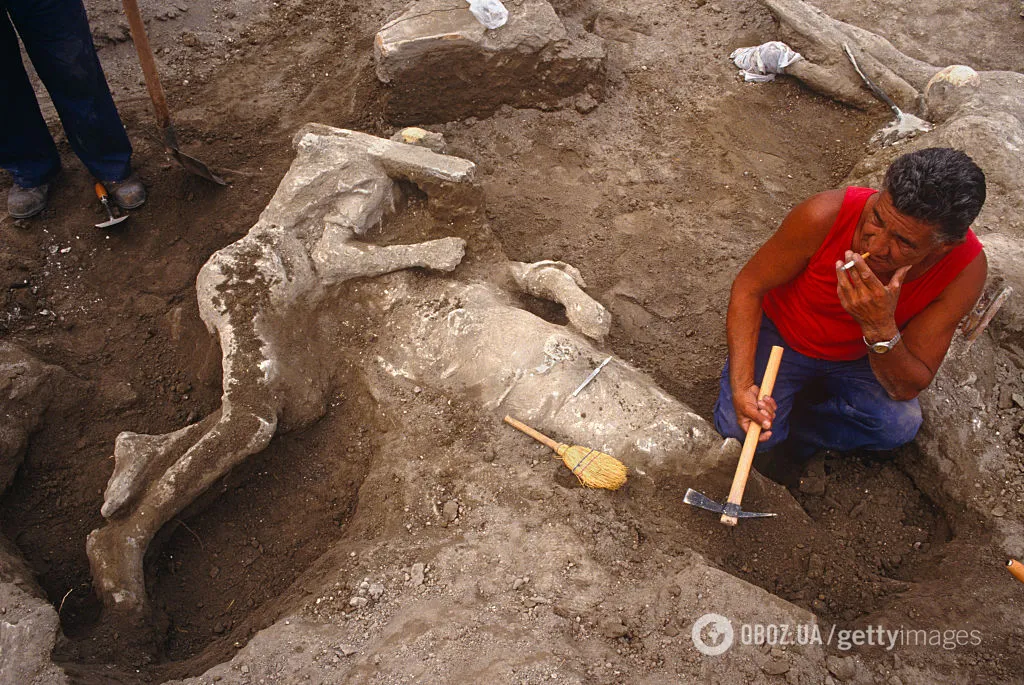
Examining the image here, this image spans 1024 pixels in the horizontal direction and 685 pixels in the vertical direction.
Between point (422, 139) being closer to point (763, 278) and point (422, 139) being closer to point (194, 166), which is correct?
point (194, 166)

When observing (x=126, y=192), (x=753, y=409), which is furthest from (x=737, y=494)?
(x=126, y=192)

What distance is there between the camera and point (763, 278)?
9.48ft

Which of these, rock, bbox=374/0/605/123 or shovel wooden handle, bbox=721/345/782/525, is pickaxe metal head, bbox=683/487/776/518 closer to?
shovel wooden handle, bbox=721/345/782/525

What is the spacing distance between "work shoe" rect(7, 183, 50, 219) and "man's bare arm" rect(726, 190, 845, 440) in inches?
139

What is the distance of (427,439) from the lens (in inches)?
113

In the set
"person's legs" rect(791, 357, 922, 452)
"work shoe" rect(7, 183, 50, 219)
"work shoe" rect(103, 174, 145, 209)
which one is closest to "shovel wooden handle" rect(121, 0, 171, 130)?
"work shoe" rect(103, 174, 145, 209)

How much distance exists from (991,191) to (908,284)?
170 centimetres

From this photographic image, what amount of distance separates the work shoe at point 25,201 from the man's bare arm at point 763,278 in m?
3.52

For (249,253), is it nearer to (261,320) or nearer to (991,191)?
(261,320)

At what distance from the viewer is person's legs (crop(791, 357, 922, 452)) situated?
2.92 metres

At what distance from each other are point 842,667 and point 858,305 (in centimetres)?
116

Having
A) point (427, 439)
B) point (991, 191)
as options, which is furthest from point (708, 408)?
point (991, 191)

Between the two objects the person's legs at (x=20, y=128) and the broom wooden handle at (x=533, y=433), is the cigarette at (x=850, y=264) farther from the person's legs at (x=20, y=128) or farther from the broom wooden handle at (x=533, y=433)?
the person's legs at (x=20, y=128)

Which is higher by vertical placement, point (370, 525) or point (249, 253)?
point (249, 253)
